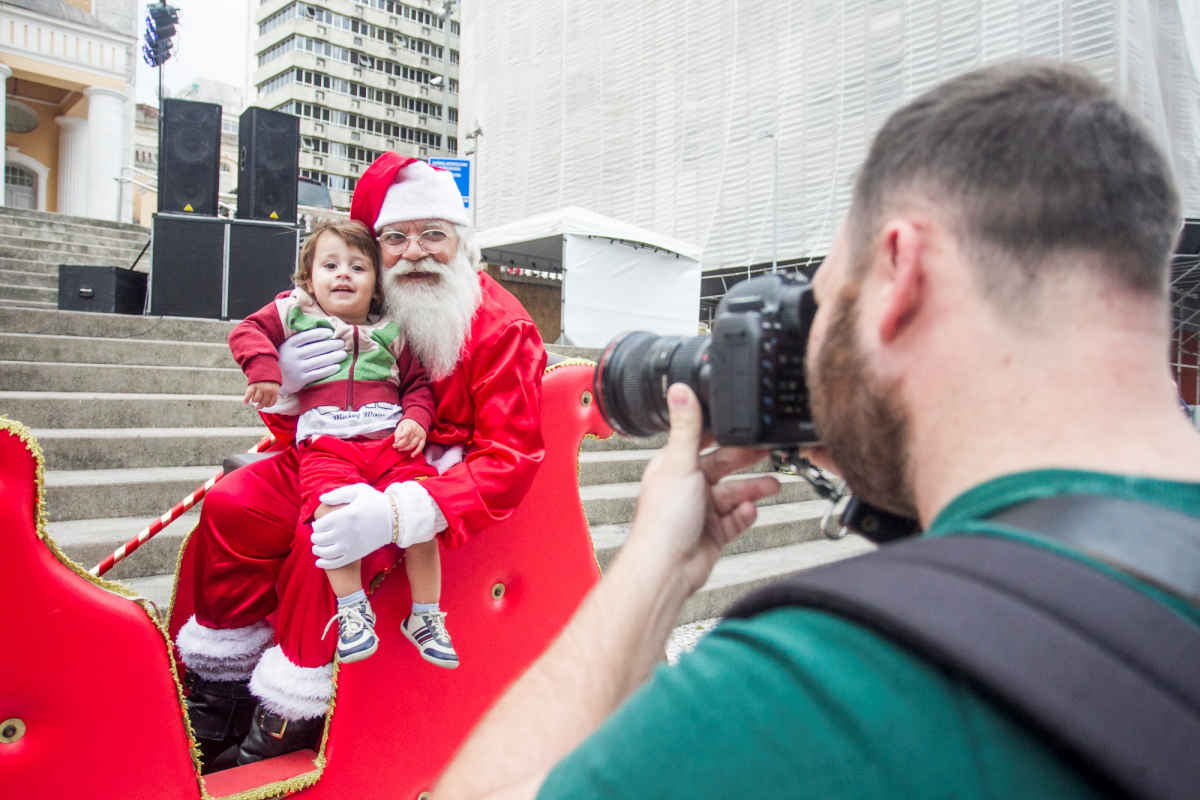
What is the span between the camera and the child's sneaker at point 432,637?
1525mm

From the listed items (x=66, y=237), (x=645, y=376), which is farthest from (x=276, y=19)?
(x=645, y=376)

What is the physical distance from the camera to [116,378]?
4.16 metres

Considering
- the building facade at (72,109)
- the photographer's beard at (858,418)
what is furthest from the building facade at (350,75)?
the photographer's beard at (858,418)

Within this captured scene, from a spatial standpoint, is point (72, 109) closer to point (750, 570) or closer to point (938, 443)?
point (750, 570)

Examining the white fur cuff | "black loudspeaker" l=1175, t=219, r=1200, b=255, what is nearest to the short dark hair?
the white fur cuff

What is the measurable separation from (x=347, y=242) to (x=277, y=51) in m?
51.5

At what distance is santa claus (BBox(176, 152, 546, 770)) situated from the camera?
1.51m

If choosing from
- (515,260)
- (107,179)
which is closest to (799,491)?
(515,260)

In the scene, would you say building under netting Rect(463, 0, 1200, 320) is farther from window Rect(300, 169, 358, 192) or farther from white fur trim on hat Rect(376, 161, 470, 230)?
window Rect(300, 169, 358, 192)

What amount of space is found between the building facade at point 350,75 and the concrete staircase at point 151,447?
1596 inches

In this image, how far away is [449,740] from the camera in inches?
65.6

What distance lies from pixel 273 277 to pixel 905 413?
22.8 ft

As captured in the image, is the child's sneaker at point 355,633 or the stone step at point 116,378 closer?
the child's sneaker at point 355,633

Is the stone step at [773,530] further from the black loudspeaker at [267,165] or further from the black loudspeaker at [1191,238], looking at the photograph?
the black loudspeaker at [1191,238]
